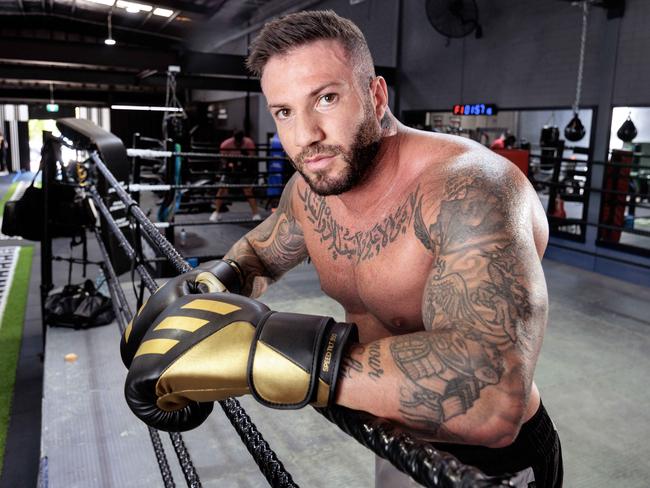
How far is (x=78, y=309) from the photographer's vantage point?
3041mm

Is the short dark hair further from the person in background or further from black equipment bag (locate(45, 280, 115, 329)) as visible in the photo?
the person in background

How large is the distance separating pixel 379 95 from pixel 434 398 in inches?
25.7

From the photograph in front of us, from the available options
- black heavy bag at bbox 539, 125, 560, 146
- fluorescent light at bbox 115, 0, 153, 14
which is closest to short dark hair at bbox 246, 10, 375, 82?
black heavy bag at bbox 539, 125, 560, 146

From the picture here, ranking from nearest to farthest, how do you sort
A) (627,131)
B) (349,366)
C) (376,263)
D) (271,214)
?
(349,366) < (376,263) < (271,214) < (627,131)

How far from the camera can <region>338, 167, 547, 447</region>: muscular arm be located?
693 millimetres

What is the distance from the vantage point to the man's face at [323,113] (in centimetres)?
97

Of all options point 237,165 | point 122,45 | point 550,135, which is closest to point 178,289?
point 550,135

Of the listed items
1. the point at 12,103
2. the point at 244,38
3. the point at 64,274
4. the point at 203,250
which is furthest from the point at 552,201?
the point at 12,103

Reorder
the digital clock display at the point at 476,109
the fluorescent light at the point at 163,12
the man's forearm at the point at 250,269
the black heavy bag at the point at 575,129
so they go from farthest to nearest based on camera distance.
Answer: the fluorescent light at the point at 163,12, the digital clock display at the point at 476,109, the black heavy bag at the point at 575,129, the man's forearm at the point at 250,269

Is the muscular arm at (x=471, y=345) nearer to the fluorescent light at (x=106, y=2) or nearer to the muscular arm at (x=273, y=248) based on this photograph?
the muscular arm at (x=273, y=248)

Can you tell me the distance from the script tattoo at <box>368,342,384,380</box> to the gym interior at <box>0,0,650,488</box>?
0.57ft

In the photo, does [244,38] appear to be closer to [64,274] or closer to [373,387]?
[64,274]

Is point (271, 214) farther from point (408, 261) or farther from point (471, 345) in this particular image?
point (471, 345)

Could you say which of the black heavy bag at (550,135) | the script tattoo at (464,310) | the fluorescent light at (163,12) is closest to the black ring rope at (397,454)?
the script tattoo at (464,310)
